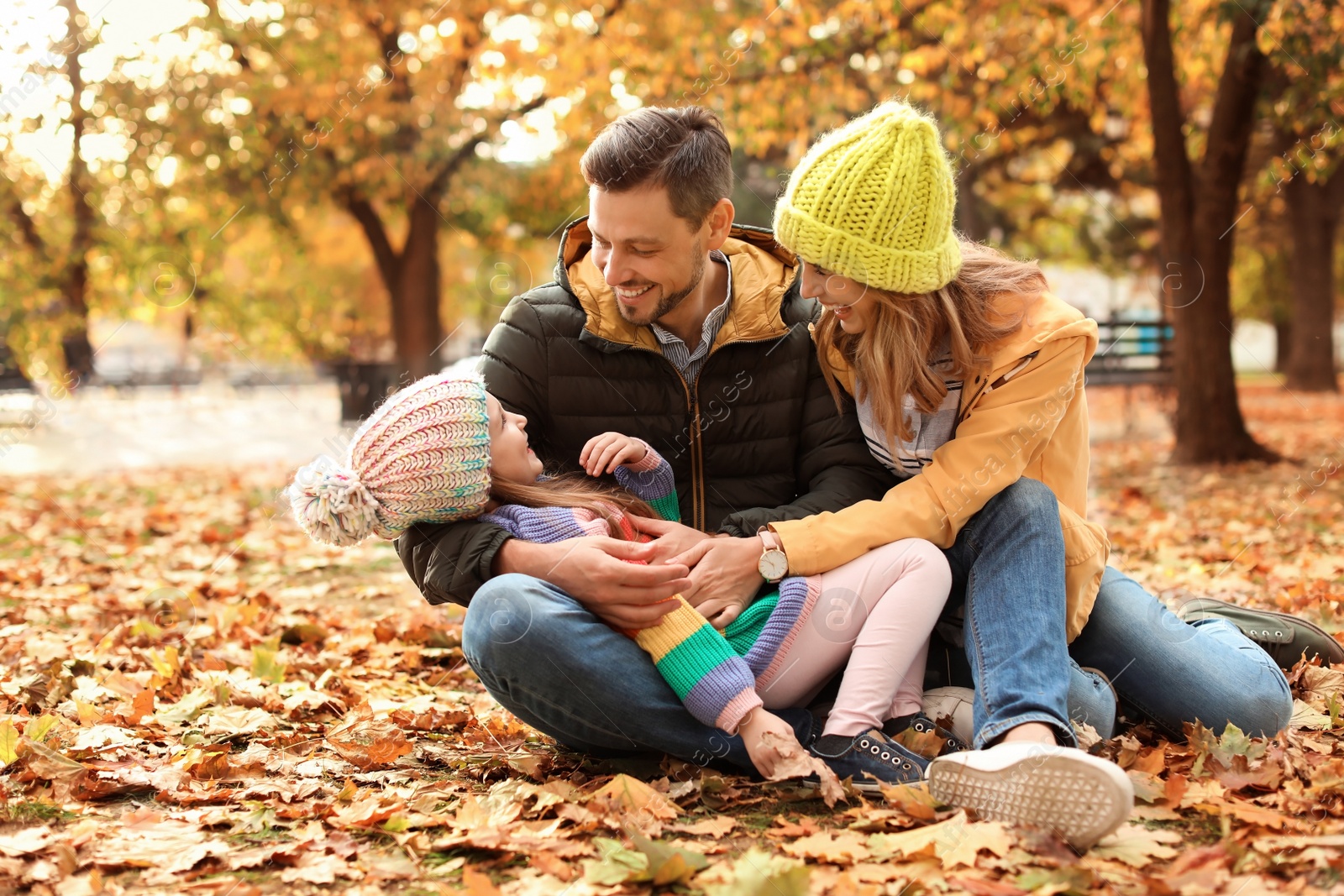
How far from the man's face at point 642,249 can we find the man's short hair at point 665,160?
3cm

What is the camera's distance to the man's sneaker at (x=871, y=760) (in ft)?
7.79

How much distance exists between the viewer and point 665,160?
9.73 feet

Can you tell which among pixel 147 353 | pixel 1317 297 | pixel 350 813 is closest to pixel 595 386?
pixel 350 813

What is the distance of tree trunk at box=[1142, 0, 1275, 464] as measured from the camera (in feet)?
25.6

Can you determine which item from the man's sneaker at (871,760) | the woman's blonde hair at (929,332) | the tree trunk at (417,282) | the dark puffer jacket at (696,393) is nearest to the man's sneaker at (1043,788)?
the man's sneaker at (871,760)

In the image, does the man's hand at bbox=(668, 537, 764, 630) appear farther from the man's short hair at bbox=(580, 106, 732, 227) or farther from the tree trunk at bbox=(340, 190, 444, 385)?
the tree trunk at bbox=(340, 190, 444, 385)

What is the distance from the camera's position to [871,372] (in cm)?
274

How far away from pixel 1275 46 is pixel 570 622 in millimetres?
6999

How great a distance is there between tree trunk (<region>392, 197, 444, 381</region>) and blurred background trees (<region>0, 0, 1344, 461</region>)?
0.10ft

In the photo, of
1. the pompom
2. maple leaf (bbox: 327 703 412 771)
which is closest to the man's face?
the pompom

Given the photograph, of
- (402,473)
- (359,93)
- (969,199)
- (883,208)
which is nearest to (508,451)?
(402,473)

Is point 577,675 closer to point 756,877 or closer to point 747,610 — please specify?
point 747,610

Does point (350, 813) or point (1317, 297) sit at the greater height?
point (1317, 297)

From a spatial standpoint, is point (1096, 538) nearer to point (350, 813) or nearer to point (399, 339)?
point (350, 813)
